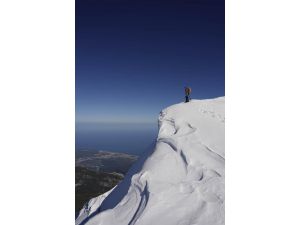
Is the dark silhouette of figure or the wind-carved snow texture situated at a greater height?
the dark silhouette of figure

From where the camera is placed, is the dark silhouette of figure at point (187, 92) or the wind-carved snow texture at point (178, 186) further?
the dark silhouette of figure at point (187, 92)

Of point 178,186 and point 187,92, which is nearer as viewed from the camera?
point 178,186

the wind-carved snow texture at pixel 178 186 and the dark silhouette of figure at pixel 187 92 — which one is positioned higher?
the dark silhouette of figure at pixel 187 92

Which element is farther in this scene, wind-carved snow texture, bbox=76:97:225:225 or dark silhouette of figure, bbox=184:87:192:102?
dark silhouette of figure, bbox=184:87:192:102
